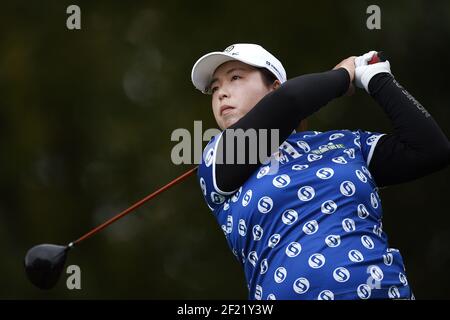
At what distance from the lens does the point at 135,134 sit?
4379mm

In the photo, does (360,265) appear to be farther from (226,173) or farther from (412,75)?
(412,75)

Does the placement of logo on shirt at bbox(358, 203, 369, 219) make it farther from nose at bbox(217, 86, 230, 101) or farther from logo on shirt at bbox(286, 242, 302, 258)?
nose at bbox(217, 86, 230, 101)

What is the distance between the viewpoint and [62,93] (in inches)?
172

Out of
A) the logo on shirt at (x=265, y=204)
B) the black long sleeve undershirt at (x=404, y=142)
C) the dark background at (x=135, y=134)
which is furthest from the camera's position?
the dark background at (x=135, y=134)

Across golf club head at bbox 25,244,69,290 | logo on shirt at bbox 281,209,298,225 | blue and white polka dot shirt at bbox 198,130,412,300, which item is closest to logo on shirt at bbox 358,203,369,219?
blue and white polka dot shirt at bbox 198,130,412,300

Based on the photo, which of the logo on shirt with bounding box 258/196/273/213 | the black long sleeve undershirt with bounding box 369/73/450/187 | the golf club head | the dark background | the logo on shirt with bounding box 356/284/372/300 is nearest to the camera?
the logo on shirt with bounding box 356/284/372/300

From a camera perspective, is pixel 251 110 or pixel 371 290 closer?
pixel 371 290

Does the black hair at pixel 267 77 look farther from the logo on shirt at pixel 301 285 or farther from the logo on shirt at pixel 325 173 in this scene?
the logo on shirt at pixel 301 285

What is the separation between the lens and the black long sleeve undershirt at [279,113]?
2.01m

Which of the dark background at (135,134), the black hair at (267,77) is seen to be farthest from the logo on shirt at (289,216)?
the dark background at (135,134)

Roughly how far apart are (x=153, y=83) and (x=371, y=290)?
2630 millimetres

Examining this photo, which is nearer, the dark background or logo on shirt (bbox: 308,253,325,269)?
logo on shirt (bbox: 308,253,325,269)

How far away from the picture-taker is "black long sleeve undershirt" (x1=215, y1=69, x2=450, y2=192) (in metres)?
2.01

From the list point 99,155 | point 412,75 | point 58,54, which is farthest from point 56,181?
point 412,75
